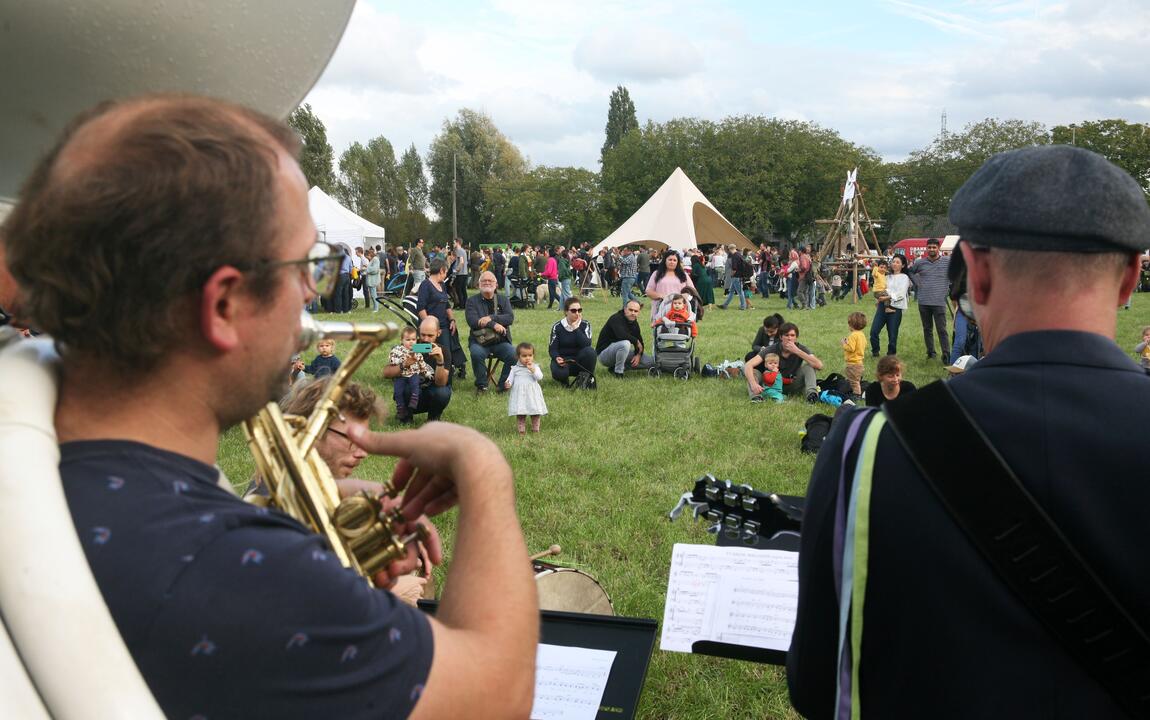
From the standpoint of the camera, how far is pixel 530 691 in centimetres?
110

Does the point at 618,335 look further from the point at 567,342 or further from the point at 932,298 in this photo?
the point at 932,298

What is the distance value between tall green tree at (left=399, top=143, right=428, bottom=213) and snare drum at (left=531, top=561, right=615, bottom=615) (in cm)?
7309

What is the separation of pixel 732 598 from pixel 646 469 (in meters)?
4.92

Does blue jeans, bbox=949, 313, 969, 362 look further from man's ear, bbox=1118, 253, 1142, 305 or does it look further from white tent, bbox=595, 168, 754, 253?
white tent, bbox=595, 168, 754, 253

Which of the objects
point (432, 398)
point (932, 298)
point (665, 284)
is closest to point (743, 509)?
point (432, 398)

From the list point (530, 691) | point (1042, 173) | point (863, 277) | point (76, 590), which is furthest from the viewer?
point (863, 277)

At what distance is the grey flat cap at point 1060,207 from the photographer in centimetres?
140

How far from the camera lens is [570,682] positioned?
8.30ft

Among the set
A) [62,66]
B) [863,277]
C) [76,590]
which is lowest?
[863,277]

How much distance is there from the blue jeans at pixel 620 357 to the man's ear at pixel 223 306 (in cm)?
1086

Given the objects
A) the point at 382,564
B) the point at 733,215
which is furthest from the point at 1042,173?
the point at 733,215

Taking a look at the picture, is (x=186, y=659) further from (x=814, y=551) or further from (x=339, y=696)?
(x=814, y=551)

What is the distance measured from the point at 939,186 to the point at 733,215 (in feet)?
62.3

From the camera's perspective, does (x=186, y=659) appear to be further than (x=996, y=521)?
No
